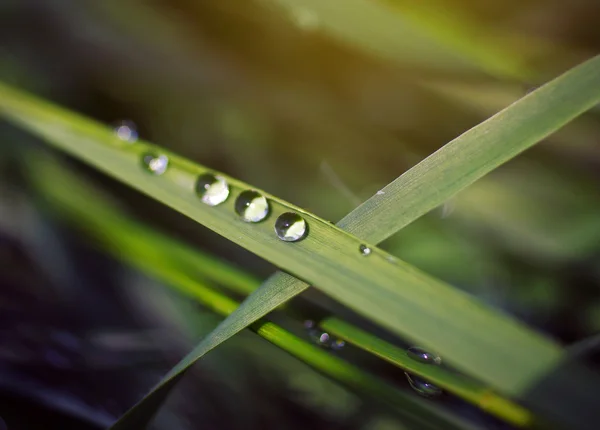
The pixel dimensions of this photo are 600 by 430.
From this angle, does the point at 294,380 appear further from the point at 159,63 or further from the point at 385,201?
the point at 159,63

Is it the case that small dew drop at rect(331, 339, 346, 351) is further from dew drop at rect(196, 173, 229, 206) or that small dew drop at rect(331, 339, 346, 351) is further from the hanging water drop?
dew drop at rect(196, 173, 229, 206)

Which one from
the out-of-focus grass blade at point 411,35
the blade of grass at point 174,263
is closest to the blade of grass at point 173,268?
the blade of grass at point 174,263

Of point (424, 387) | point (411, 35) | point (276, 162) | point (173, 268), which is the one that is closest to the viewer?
point (424, 387)

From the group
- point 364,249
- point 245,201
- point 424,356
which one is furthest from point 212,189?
point 424,356

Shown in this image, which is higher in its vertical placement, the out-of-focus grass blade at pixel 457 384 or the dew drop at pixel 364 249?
the dew drop at pixel 364 249

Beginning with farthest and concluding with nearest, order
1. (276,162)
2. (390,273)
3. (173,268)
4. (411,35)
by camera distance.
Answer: (276,162) < (411,35) < (173,268) < (390,273)

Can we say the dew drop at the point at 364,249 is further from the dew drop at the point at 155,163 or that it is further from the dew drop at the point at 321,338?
the dew drop at the point at 155,163

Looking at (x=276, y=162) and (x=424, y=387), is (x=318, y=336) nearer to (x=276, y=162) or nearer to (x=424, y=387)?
(x=424, y=387)
